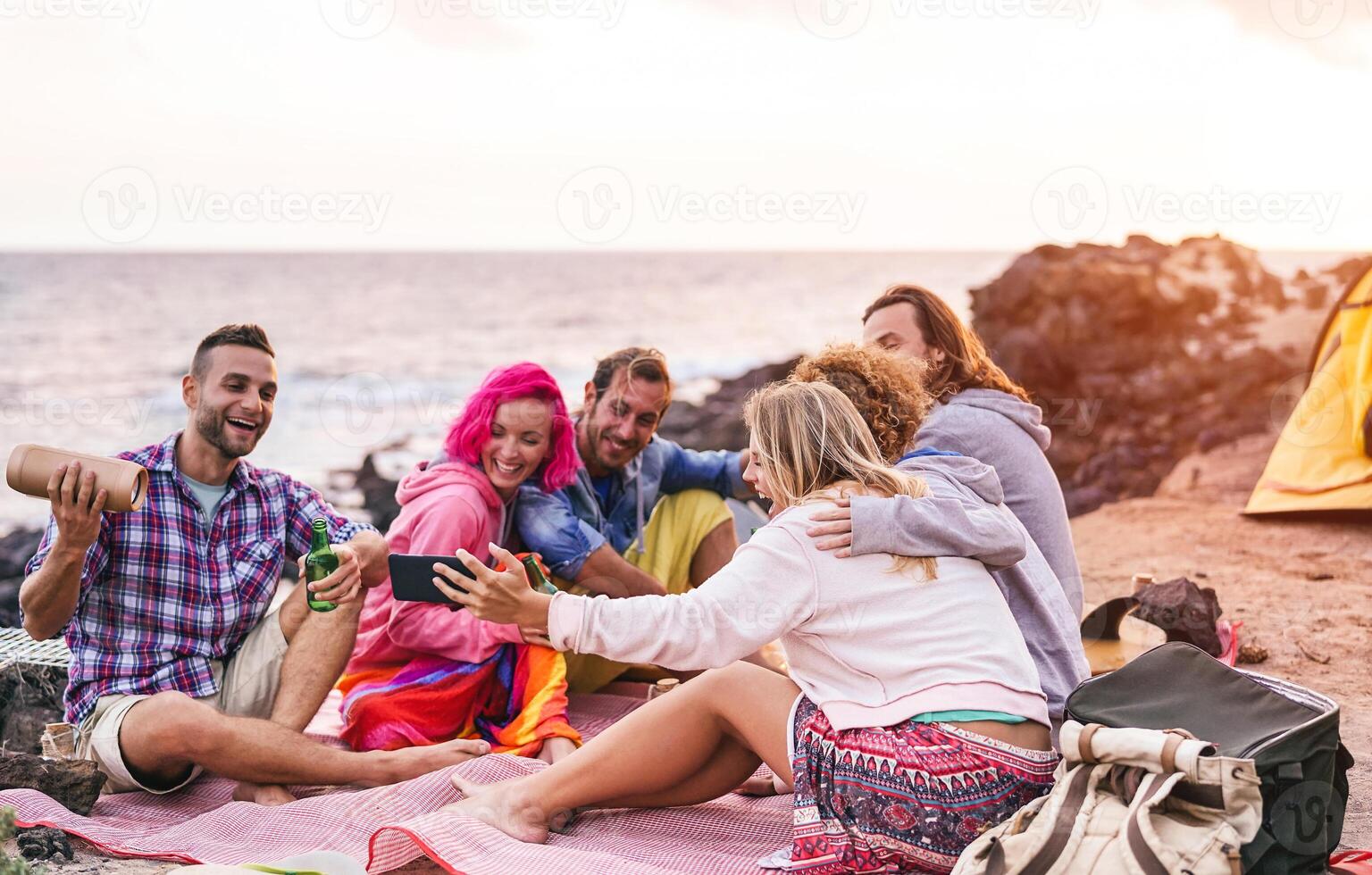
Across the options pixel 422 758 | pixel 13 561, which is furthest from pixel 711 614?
pixel 13 561

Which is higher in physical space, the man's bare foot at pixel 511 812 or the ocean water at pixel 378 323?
the ocean water at pixel 378 323

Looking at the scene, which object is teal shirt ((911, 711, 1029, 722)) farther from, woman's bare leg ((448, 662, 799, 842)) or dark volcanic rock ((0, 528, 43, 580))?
dark volcanic rock ((0, 528, 43, 580))

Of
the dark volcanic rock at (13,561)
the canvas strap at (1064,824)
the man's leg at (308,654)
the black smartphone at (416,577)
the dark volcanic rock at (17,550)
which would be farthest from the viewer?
the dark volcanic rock at (17,550)

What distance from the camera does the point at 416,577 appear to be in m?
3.08

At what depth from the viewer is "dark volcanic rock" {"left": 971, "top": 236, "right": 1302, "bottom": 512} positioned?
11.3m

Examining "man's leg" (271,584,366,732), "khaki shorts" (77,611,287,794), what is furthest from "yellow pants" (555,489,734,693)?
"khaki shorts" (77,611,287,794)

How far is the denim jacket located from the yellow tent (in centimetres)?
415

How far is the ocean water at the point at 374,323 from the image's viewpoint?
886 inches

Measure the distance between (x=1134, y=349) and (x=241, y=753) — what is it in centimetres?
1252

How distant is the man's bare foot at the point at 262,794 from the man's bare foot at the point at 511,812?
0.78 m

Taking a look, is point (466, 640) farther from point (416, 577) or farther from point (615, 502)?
point (615, 502)

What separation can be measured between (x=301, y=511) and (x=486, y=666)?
87 cm

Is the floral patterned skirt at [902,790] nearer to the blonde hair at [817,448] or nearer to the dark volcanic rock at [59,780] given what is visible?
the blonde hair at [817,448]

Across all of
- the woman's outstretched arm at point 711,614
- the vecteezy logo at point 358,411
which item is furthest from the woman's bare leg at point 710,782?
the vecteezy logo at point 358,411
